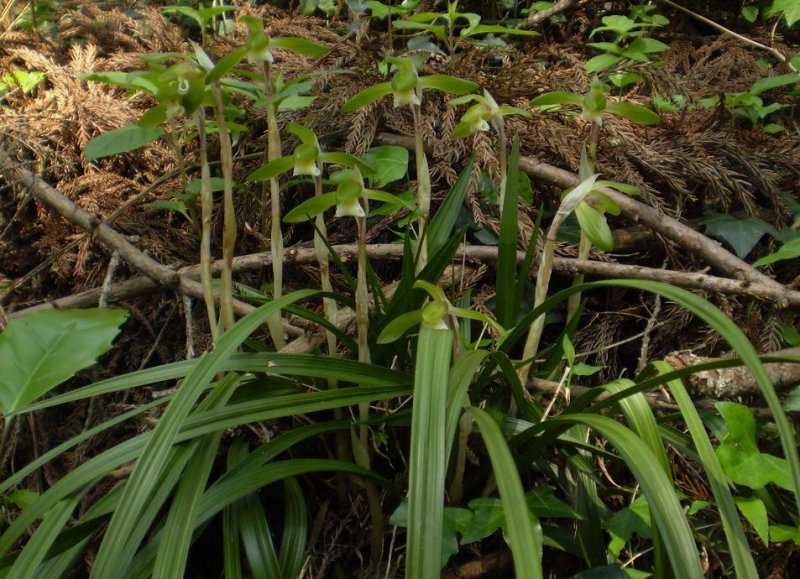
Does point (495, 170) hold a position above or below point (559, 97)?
below

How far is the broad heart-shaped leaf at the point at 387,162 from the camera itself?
161 centimetres

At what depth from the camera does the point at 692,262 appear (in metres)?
1.56

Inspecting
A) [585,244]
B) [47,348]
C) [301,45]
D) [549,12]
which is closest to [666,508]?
[585,244]

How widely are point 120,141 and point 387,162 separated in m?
0.64

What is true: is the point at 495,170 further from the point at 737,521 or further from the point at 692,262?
the point at 737,521

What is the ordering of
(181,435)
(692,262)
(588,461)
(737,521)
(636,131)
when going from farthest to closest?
(636,131), (692,262), (588,461), (181,435), (737,521)

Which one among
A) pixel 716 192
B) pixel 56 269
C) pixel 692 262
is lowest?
pixel 56 269

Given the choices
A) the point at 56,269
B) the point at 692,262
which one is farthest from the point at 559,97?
the point at 56,269

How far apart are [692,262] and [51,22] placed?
3.01 m

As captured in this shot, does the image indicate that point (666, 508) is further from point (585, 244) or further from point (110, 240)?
point (110, 240)

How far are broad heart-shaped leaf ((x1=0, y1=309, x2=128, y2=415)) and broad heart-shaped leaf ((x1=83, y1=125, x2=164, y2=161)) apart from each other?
35 centimetres

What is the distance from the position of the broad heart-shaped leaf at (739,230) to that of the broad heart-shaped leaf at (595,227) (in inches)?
26.2

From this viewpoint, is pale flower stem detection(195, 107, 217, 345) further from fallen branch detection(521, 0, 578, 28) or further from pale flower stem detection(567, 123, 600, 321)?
fallen branch detection(521, 0, 578, 28)

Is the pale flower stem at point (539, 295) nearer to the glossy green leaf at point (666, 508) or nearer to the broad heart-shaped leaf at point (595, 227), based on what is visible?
the broad heart-shaped leaf at point (595, 227)
